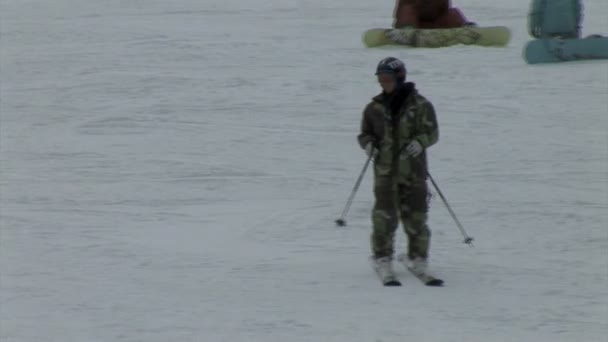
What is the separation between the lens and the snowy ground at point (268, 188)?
8.48m

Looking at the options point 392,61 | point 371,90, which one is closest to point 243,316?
point 392,61

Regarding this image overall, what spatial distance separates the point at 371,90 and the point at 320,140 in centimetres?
274

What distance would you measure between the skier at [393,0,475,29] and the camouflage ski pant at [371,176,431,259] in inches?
471

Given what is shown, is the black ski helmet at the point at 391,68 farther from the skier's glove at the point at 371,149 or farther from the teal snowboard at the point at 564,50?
the teal snowboard at the point at 564,50

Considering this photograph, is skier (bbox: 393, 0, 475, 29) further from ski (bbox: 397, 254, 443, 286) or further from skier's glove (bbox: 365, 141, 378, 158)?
skier's glove (bbox: 365, 141, 378, 158)

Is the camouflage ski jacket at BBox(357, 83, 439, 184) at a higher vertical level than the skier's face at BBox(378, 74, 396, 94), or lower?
A: lower

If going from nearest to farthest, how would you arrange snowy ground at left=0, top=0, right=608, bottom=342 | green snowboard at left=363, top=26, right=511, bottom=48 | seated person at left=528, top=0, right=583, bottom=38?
snowy ground at left=0, top=0, right=608, bottom=342, seated person at left=528, top=0, right=583, bottom=38, green snowboard at left=363, top=26, right=511, bottom=48

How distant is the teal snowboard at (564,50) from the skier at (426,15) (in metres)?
2.44

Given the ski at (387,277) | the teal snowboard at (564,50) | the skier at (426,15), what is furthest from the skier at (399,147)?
the skier at (426,15)

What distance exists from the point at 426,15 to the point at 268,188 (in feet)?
29.1

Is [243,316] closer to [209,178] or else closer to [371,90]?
[209,178]

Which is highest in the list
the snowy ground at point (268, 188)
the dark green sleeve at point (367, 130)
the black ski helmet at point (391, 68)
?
the black ski helmet at point (391, 68)

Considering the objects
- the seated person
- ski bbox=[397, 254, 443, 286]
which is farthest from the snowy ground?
the seated person

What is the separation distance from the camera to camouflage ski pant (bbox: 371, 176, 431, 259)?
8.91 metres
